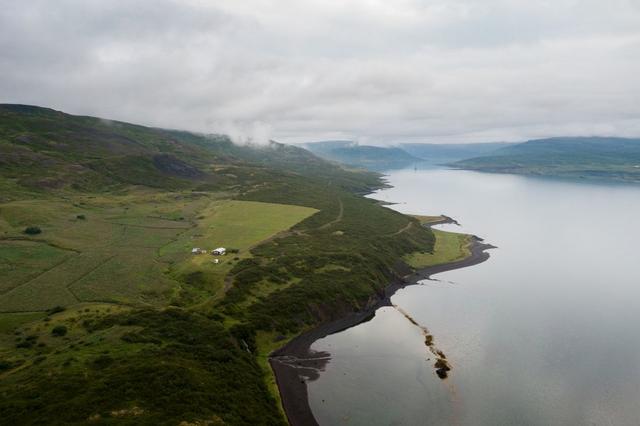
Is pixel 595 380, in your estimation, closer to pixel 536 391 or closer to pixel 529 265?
pixel 536 391

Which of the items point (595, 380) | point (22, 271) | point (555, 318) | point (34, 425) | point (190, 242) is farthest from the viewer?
point (190, 242)

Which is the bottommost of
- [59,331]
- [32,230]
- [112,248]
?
[59,331]

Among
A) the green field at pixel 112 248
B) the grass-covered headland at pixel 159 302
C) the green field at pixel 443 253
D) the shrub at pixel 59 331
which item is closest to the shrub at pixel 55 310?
the grass-covered headland at pixel 159 302

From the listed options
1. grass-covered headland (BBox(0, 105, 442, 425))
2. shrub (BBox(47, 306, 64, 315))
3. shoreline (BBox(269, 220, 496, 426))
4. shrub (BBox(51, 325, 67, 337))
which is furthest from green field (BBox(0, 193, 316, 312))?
shoreline (BBox(269, 220, 496, 426))

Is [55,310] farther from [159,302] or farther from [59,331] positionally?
[159,302]

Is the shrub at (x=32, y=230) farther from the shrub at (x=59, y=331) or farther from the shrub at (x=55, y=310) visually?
the shrub at (x=59, y=331)

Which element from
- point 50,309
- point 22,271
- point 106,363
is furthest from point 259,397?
point 22,271

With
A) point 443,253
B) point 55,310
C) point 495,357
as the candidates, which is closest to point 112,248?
point 55,310

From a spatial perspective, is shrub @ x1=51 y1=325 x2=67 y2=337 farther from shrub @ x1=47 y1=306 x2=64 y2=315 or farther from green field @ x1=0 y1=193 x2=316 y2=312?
green field @ x1=0 y1=193 x2=316 y2=312
